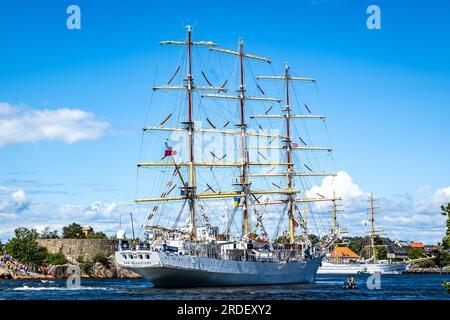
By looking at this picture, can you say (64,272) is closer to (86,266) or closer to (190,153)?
(86,266)

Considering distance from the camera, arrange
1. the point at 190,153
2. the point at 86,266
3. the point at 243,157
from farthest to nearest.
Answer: the point at 86,266 → the point at 243,157 → the point at 190,153

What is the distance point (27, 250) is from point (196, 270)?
61631 mm

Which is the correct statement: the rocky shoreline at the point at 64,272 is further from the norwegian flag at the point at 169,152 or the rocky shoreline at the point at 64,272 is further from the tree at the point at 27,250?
the norwegian flag at the point at 169,152

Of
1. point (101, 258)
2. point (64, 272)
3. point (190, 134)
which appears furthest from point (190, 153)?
point (101, 258)

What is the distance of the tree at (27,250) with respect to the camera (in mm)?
139250

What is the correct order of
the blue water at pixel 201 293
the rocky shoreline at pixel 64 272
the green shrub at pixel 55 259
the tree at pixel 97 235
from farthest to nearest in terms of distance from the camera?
the tree at pixel 97 235 → the green shrub at pixel 55 259 → the rocky shoreline at pixel 64 272 → the blue water at pixel 201 293

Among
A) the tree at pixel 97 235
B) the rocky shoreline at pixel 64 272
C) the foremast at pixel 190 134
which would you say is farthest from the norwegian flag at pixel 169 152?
the tree at pixel 97 235

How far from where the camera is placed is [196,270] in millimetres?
88688

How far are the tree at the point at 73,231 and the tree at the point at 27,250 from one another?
121ft

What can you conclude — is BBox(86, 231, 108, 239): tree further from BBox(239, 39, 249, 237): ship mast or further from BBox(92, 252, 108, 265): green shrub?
BBox(239, 39, 249, 237): ship mast
